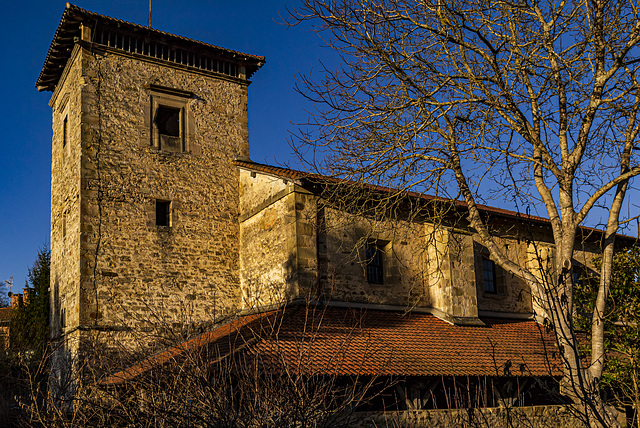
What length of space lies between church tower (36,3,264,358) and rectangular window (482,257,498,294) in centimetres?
711

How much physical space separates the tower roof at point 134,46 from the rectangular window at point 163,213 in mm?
4169

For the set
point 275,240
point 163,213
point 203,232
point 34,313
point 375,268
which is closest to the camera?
point 275,240

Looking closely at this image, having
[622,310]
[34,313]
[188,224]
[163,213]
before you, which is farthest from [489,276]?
[34,313]

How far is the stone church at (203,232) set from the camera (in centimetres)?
1479

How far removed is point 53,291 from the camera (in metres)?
17.8

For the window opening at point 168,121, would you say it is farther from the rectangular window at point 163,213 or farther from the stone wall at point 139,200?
the rectangular window at point 163,213

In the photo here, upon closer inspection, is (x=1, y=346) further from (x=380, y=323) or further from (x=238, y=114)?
(x=380, y=323)

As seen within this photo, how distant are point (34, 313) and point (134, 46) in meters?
13.3

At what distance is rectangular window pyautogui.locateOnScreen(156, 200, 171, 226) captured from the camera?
→ 1645 centimetres

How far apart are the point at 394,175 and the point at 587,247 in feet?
38.6

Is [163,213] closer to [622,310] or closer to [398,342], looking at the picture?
[398,342]

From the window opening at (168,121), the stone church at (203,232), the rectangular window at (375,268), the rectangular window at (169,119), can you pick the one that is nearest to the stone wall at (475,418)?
the stone church at (203,232)

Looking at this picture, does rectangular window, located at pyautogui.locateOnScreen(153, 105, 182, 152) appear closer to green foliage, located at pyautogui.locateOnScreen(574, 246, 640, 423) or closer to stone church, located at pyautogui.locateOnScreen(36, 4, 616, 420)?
stone church, located at pyautogui.locateOnScreen(36, 4, 616, 420)

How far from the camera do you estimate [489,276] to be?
18.1 metres
